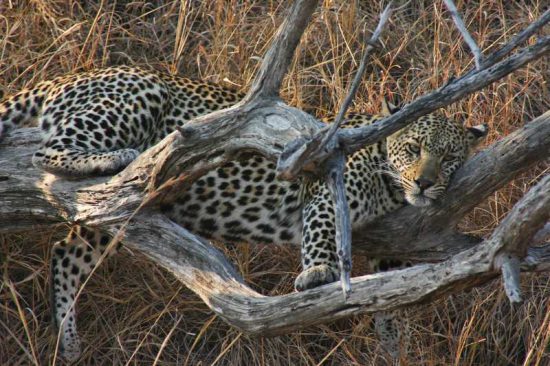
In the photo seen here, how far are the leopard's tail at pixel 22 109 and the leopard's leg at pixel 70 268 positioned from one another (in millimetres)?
748

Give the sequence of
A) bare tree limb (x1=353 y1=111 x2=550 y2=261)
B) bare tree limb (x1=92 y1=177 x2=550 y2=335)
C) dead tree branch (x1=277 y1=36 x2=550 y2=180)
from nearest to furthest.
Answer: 1. dead tree branch (x1=277 y1=36 x2=550 y2=180)
2. bare tree limb (x1=92 y1=177 x2=550 y2=335)
3. bare tree limb (x1=353 y1=111 x2=550 y2=261)

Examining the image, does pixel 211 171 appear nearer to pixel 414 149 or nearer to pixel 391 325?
pixel 414 149

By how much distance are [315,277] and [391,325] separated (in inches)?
49.0

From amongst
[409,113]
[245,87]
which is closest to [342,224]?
[409,113]

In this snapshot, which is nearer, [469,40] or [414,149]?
[469,40]

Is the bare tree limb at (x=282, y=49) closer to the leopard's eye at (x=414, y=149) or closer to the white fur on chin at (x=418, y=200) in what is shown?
the white fur on chin at (x=418, y=200)

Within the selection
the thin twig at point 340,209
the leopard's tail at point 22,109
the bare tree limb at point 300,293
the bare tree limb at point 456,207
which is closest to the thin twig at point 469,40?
the thin twig at point 340,209

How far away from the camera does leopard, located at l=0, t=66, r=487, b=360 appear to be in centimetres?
641

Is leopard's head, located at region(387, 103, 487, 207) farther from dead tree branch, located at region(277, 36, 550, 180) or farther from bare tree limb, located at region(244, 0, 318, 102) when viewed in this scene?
dead tree branch, located at region(277, 36, 550, 180)

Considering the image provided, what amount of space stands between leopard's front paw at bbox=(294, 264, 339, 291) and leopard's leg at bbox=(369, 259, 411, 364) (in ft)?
3.25

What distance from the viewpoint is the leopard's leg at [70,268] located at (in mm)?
6613

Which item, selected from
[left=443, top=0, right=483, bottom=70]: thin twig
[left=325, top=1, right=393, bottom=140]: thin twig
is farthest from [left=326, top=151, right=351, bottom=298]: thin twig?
[left=443, top=0, right=483, bottom=70]: thin twig

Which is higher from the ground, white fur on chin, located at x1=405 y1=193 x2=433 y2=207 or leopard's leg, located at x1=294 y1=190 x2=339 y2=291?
white fur on chin, located at x1=405 y1=193 x2=433 y2=207

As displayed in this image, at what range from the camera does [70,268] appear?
21.8 ft
